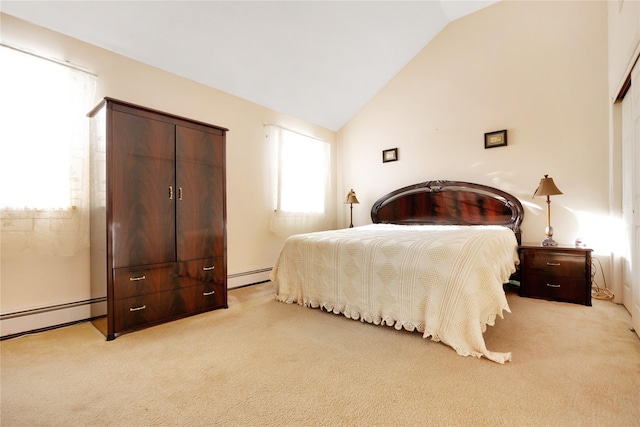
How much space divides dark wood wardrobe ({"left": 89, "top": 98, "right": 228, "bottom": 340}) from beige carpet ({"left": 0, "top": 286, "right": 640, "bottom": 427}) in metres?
0.25

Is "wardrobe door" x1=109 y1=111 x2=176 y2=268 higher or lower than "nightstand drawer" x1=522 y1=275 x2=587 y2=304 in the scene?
higher

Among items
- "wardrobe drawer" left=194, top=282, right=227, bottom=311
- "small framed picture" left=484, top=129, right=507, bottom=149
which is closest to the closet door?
"small framed picture" left=484, top=129, right=507, bottom=149

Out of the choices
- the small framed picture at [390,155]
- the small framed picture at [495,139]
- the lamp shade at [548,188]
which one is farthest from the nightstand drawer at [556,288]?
the small framed picture at [390,155]

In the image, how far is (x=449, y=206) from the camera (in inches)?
156

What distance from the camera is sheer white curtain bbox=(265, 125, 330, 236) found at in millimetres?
4148

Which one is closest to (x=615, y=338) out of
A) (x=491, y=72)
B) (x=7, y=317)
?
(x=491, y=72)

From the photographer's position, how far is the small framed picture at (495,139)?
3.64 meters

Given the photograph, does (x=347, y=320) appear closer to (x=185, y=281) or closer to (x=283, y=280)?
(x=283, y=280)

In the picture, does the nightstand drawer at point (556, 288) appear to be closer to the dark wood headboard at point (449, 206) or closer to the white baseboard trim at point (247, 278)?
the dark wood headboard at point (449, 206)

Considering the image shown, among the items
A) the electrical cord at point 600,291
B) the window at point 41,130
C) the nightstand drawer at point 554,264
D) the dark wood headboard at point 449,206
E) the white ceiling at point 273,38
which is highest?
the white ceiling at point 273,38

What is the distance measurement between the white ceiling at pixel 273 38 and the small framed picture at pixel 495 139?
1665 mm

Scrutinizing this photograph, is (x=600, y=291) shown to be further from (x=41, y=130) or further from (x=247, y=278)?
(x=41, y=130)

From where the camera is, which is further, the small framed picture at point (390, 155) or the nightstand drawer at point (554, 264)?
the small framed picture at point (390, 155)

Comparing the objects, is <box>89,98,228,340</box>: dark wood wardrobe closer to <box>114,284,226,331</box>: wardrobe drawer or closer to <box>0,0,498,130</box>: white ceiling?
<box>114,284,226,331</box>: wardrobe drawer
